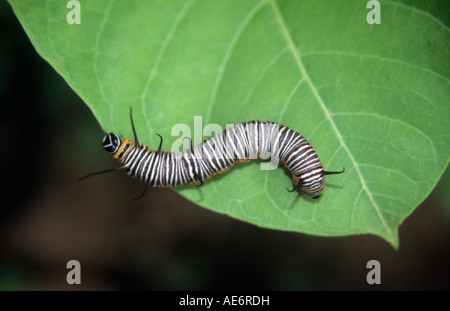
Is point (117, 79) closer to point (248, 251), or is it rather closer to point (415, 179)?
point (415, 179)

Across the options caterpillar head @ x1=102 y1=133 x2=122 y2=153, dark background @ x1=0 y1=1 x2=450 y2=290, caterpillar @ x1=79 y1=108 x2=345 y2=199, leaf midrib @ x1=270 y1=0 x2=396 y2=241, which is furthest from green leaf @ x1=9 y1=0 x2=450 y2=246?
dark background @ x1=0 y1=1 x2=450 y2=290

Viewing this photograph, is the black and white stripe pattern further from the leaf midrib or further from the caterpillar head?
the leaf midrib

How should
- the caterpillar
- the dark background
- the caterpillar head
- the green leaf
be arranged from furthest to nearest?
1. the dark background
2. the caterpillar head
3. the caterpillar
4. the green leaf

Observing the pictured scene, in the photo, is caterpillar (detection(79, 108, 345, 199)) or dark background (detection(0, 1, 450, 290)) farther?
dark background (detection(0, 1, 450, 290))

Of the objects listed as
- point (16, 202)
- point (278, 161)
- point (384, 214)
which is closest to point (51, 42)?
point (278, 161)

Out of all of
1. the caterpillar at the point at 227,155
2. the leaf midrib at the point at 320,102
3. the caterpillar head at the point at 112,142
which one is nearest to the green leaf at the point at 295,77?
the leaf midrib at the point at 320,102

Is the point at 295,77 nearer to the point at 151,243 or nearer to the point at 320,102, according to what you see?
the point at 320,102

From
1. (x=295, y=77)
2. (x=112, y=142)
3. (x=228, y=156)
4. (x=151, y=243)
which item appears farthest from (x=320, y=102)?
(x=151, y=243)

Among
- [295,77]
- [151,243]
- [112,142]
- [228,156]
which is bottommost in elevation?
[151,243]
